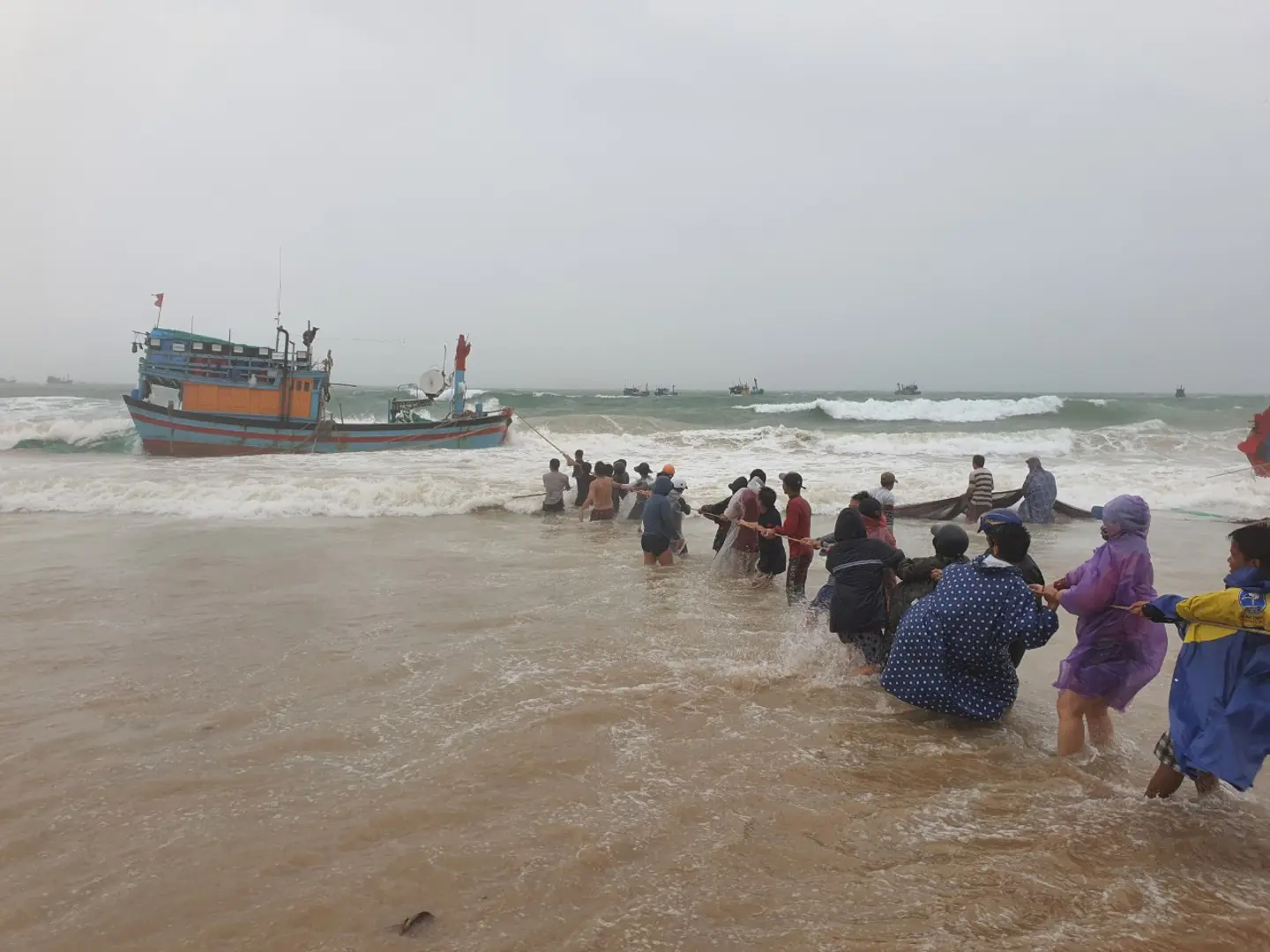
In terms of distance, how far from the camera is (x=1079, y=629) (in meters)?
3.76

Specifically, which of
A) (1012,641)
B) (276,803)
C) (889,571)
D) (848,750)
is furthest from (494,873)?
(889,571)

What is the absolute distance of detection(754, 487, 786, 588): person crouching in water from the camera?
752cm

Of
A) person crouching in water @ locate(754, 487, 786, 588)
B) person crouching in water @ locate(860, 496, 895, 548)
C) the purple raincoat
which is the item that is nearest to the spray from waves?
person crouching in water @ locate(754, 487, 786, 588)

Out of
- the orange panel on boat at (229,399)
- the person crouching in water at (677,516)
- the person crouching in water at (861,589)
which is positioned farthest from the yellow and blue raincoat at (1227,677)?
the orange panel on boat at (229,399)

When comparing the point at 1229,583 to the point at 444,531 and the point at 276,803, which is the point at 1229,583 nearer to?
the point at 276,803

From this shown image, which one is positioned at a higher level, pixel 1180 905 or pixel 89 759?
pixel 1180 905

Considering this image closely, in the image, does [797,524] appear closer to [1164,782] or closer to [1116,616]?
[1116,616]

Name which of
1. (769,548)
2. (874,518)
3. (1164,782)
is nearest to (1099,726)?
(1164,782)

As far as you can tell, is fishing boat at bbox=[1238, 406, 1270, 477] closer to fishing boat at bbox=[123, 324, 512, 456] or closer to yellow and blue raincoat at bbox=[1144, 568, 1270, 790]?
yellow and blue raincoat at bbox=[1144, 568, 1270, 790]

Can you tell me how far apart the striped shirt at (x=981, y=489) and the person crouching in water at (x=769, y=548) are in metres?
5.25

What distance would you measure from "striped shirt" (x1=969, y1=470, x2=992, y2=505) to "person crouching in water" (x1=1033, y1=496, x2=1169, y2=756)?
823 cm

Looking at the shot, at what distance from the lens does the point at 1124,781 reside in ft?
11.9

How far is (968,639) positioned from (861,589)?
3.79ft

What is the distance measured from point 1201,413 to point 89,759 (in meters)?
52.2
